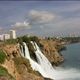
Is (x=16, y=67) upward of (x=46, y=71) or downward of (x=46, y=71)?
upward

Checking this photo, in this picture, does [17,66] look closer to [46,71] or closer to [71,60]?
[46,71]

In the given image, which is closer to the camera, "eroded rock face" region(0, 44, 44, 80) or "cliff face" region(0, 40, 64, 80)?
"eroded rock face" region(0, 44, 44, 80)

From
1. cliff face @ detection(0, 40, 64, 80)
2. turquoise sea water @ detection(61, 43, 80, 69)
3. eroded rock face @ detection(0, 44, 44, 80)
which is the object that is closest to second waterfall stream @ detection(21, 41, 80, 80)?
cliff face @ detection(0, 40, 64, 80)

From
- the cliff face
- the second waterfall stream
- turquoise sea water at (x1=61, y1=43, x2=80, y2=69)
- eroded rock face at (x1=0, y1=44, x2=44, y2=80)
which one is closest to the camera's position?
eroded rock face at (x1=0, y1=44, x2=44, y2=80)

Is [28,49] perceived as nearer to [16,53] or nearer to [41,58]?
[41,58]

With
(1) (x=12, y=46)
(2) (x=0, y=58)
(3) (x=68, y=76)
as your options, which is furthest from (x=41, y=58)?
(2) (x=0, y=58)

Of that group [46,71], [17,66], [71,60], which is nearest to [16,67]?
[17,66]

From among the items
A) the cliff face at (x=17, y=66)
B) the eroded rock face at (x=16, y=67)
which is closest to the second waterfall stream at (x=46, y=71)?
the cliff face at (x=17, y=66)

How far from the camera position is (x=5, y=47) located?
37562mm

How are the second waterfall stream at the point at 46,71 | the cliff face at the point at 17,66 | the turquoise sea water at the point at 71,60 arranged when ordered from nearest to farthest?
the cliff face at the point at 17,66, the second waterfall stream at the point at 46,71, the turquoise sea water at the point at 71,60

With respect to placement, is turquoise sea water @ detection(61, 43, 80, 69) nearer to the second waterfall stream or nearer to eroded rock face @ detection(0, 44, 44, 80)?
the second waterfall stream

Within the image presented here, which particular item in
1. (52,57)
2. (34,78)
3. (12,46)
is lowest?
(52,57)

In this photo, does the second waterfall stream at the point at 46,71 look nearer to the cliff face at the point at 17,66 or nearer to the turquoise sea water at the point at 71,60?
the cliff face at the point at 17,66

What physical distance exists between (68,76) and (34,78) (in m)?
12.3
